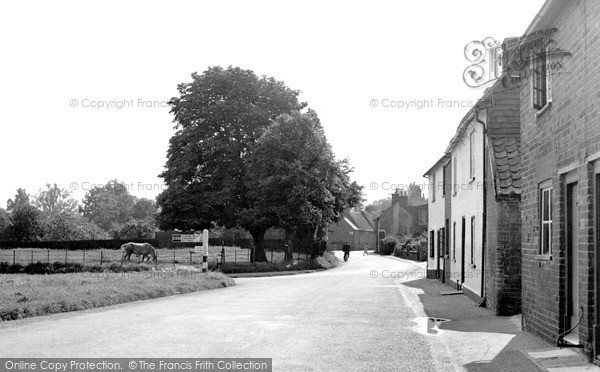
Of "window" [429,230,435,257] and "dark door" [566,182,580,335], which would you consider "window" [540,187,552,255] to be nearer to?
"dark door" [566,182,580,335]

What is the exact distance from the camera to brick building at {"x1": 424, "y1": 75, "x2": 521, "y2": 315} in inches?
626

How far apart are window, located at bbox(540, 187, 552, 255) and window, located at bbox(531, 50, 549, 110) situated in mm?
1414

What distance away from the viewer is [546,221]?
11328 millimetres

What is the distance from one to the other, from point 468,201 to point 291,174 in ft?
71.3

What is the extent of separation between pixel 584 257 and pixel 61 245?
59321 mm

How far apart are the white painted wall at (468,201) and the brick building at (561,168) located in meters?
6.52

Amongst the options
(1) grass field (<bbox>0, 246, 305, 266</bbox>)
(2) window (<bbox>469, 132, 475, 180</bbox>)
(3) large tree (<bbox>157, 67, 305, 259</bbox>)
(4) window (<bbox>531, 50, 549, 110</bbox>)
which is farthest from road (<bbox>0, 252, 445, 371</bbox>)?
(3) large tree (<bbox>157, 67, 305, 259</bbox>)

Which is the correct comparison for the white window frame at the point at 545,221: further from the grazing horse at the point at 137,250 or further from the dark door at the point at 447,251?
the grazing horse at the point at 137,250

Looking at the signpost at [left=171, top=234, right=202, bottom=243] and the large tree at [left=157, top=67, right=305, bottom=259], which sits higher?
the large tree at [left=157, top=67, right=305, bottom=259]

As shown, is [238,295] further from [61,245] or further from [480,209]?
[61,245]

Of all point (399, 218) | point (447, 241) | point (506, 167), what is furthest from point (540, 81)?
point (399, 218)

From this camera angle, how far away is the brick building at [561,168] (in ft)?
29.1

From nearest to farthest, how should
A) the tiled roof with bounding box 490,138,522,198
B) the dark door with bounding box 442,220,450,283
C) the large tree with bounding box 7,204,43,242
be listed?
the tiled roof with bounding box 490,138,522,198 < the dark door with bounding box 442,220,450,283 < the large tree with bounding box 7,204,43,242

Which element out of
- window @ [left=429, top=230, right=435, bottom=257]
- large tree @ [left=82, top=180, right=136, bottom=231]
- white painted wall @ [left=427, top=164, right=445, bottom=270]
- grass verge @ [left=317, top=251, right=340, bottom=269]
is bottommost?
grass verge @ [left=317, top=251, right=340, bottom=269]
